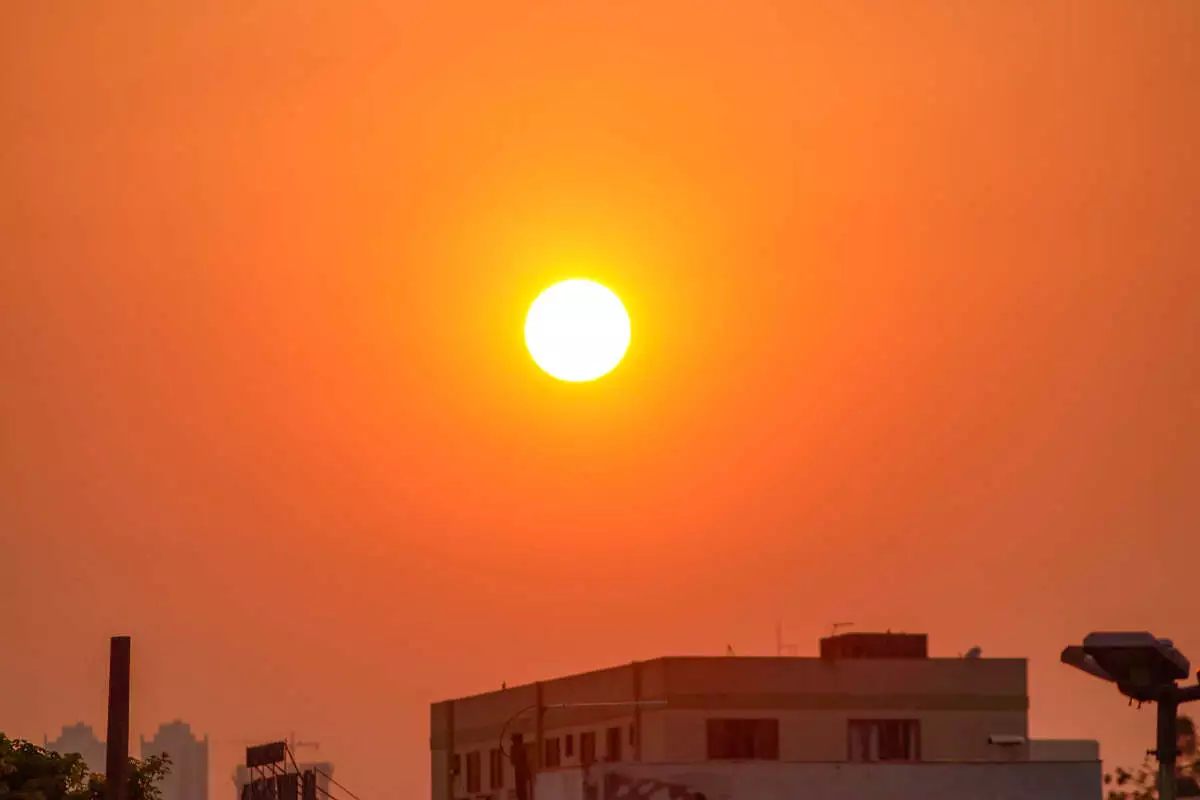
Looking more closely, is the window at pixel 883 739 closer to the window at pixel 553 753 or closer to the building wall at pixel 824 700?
the building wall at pixel 824 700

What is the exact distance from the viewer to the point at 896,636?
10250cm

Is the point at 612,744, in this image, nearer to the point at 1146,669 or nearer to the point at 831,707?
the point at 831,707

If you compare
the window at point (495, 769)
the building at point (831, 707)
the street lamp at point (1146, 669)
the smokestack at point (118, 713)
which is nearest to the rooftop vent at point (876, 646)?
the building at point (831, 707)

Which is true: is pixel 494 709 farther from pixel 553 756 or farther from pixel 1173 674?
pixel 1173 674

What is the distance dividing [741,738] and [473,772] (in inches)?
1093

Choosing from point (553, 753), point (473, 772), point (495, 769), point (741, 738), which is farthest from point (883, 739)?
point (473, 772)

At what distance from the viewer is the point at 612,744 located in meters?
103

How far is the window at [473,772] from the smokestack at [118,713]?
50.3 m

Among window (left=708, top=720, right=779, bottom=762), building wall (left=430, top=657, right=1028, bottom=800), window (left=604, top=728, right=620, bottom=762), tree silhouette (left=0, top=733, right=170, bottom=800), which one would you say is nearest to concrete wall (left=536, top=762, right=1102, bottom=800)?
tree silhouette (left=0, top=733, right=170, bottom=800)

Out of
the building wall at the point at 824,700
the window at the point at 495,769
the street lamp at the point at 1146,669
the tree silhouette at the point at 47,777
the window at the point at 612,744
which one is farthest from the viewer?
the window at the point at 495,769

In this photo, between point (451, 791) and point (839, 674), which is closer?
point (839, 674)

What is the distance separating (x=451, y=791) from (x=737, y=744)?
1218 inches

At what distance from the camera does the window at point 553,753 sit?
109 meters

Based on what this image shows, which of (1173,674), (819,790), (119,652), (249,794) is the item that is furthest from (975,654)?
(1173,674)
